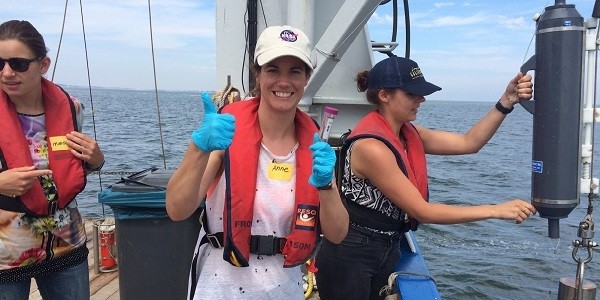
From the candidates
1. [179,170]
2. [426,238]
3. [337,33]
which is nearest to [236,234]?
[179,170]

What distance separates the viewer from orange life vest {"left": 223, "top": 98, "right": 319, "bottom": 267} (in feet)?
6.02

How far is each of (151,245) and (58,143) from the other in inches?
42.1

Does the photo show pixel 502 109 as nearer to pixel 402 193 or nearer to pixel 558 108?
pixel 558 108

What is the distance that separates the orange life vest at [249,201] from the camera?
6.02ft

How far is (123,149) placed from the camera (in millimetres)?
20094

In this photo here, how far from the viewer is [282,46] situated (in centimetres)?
178

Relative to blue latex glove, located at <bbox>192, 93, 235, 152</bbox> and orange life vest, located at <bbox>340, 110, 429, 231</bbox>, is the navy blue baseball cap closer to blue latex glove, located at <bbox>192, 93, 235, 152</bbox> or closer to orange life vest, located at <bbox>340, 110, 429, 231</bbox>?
orange life vest, located at <bbox>340, 110, 429, 231</bbox>

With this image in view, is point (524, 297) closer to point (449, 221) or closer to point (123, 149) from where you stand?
point (449, 221)

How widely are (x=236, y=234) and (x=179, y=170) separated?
304mm

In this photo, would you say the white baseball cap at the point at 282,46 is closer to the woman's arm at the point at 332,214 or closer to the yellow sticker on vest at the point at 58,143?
the woman's arm at the point at 332,214

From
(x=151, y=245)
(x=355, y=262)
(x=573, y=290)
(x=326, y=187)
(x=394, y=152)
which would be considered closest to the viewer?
(x=326, y=187)

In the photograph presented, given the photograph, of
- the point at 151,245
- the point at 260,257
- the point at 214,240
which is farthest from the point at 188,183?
the point at 151,245

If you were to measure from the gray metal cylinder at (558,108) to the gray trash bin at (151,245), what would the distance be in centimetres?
193

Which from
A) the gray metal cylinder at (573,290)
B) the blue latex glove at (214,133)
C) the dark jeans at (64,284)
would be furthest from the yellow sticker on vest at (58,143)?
the gray metal cylinder at (573,290)
